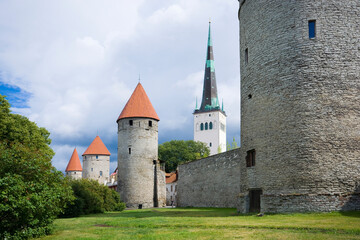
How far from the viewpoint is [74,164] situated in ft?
221

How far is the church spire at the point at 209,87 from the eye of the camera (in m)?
85.7

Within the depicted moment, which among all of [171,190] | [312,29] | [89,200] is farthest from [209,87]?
[312,29]

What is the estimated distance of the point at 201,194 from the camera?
97.4 feet

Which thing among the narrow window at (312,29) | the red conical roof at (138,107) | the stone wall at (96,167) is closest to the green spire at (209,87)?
the stone wall at (96,167)

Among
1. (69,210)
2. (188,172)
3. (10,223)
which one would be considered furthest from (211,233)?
(188,172)

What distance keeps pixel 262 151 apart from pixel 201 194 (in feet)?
50.7

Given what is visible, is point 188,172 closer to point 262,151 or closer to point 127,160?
point 127,160

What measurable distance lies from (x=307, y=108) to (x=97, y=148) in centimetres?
4959

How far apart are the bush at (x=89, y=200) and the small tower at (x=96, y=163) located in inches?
1223

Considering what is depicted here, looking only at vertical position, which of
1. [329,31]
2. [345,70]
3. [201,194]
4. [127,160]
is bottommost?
[201,194]

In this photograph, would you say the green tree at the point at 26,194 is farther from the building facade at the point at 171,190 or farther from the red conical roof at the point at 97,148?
the red conical roof at the point at 97,148

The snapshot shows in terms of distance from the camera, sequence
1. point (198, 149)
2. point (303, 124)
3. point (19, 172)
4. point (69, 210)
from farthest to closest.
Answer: point (198, 149) → point (69, 210) → point (303, 124) → point (19, 172)

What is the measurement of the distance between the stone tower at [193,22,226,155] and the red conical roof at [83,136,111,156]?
109 feet

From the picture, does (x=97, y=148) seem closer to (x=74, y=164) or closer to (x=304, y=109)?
(x=74, y=164)
